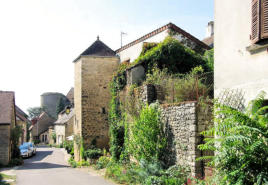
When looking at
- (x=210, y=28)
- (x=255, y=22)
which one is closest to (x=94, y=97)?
(x=210, y=28)

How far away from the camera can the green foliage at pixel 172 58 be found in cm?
1433

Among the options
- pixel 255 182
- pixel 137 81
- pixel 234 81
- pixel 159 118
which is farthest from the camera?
pixel 137 81

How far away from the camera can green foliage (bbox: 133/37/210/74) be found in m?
14.3

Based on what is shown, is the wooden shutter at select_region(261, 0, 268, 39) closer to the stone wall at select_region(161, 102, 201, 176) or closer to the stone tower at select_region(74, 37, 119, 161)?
the stone wall at select_region(161, 102, 201, 176)

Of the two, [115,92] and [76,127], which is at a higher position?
[115,92]

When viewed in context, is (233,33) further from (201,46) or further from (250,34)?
(201,46)

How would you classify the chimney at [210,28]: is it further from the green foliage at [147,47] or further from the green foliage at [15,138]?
the green foliage at [15,138]

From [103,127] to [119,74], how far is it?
519 centimetres

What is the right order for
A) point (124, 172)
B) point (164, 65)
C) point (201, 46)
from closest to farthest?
1. point (124, 172)
2. point (164, 65)
3. point (201, 46)

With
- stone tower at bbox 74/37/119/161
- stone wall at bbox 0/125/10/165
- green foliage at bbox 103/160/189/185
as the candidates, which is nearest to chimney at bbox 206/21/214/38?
stone tower at bbox 74/37/119/161

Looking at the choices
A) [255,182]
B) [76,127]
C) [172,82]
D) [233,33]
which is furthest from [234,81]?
[76,127]

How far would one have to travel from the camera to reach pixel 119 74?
17.2 metres

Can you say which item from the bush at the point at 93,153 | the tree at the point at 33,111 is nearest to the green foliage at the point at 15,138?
the bush at the point at 93,153

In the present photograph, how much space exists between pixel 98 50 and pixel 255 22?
16105 mm
